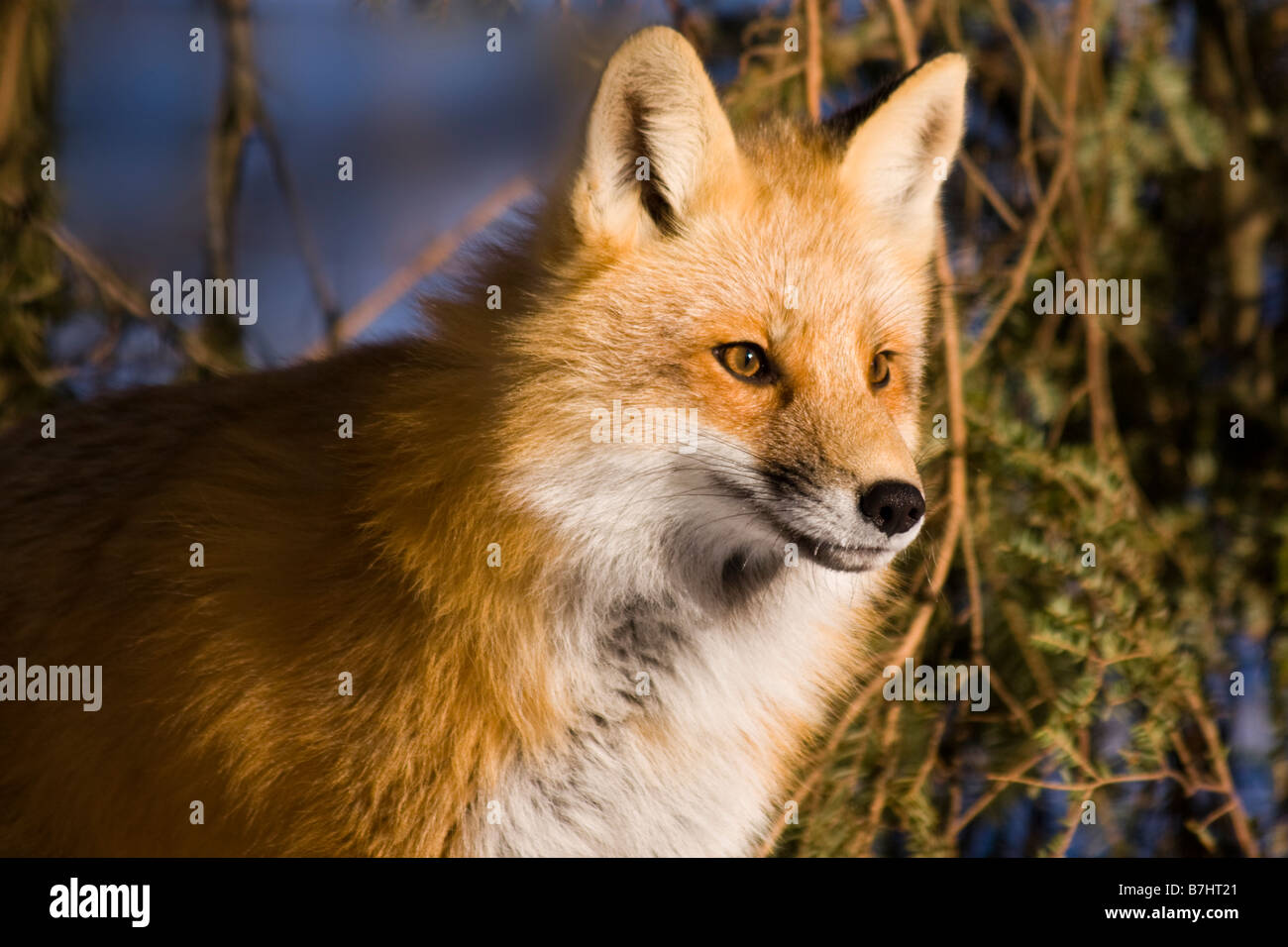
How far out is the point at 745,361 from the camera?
2568 millimetres

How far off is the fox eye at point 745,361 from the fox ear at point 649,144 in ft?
1.10

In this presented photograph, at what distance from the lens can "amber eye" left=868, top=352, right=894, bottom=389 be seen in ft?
9.17

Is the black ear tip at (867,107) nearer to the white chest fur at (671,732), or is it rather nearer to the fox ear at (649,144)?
the fox ear at (649,144)

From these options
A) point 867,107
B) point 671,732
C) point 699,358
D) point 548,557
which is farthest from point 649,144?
point 671,732

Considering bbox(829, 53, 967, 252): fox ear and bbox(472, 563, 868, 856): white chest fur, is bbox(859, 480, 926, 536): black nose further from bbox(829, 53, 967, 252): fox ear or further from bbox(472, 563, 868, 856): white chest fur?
bbox(829, 53, 967, 252): fox ear

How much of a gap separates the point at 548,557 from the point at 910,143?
1.39 meters

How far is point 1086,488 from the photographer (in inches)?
130

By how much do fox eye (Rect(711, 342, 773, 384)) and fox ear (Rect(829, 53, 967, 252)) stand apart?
0.65 metres

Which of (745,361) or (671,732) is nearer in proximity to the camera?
(745,361)

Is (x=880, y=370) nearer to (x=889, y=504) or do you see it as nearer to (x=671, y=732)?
(x=889, y=504)

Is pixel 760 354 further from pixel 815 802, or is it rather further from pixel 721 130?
pixel 815 802

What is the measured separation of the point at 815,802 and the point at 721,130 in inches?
64.6

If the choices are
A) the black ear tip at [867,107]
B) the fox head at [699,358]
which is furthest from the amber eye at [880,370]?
the black ear tip at [867,107]
